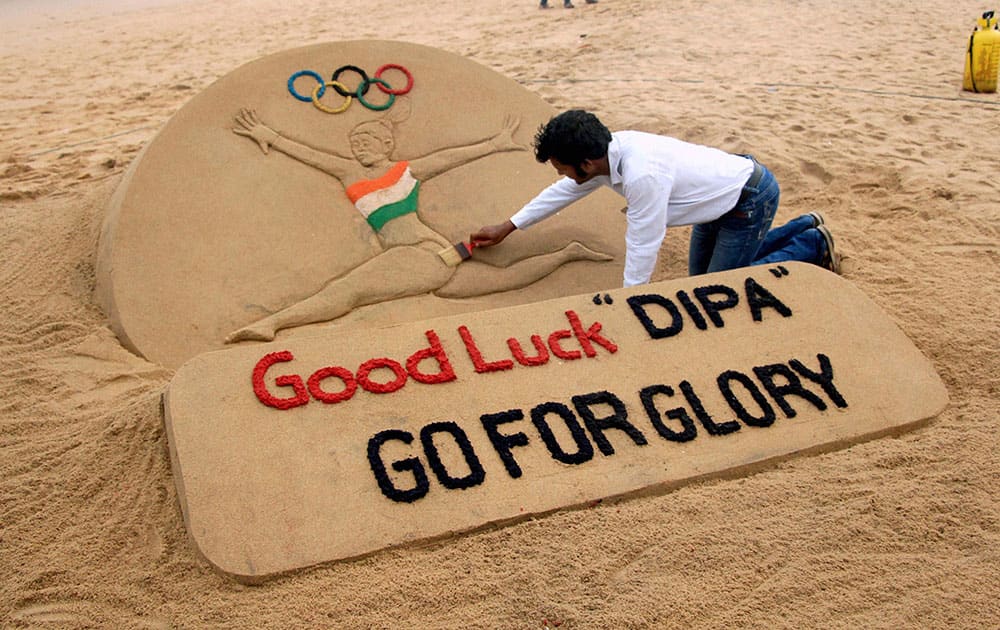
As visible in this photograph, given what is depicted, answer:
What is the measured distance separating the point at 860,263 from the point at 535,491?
2406mm

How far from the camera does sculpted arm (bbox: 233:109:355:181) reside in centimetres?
367

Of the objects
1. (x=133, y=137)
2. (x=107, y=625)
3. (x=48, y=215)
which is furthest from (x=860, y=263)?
(x=133, y=137)

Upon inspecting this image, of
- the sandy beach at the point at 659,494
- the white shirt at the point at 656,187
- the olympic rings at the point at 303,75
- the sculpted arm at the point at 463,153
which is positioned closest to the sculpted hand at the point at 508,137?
the sculpted arm at the point at 463,153

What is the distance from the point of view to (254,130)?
3.67 m

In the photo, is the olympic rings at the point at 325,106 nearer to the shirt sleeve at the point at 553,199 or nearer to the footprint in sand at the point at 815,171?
the shirt sleeve at the point at 553,199

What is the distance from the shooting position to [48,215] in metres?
4.10

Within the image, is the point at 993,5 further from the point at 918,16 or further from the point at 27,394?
the point at 27,394

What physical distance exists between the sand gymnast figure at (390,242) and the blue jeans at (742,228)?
0.52 metres

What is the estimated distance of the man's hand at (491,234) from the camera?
Result: 3535 mm

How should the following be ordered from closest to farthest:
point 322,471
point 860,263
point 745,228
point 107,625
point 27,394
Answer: point 107,625
point 322,471
point 27,394
point 745,228
point 860,263

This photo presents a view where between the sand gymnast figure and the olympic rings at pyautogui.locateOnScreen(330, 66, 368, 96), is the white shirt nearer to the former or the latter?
the sand gymnast figure

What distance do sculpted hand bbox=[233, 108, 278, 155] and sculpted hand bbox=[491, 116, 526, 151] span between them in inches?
41.8

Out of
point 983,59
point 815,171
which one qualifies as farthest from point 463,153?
point 983,59

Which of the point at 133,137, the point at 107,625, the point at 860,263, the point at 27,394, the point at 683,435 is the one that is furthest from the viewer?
the point at 133,137
